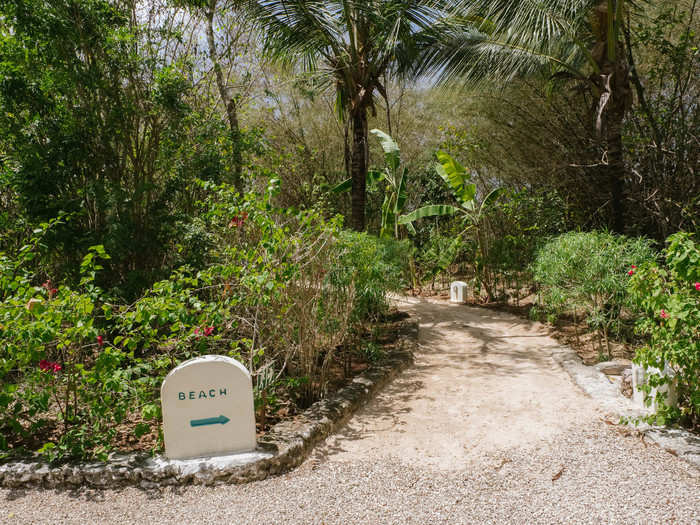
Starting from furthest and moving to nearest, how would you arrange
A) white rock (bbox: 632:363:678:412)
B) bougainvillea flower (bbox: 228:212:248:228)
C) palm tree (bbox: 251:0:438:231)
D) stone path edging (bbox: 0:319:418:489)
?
palm tree (bbox: 251:0:438:231)
bougainvillea flower (bbox: 228:212:248:228)
white rock (bbox: 632:363:678:412)
stone path edging (bbox: 0:319:418:489)

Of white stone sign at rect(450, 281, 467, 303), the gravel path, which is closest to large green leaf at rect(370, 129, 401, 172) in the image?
white stone sign at rect(450, 281, 467, 303)

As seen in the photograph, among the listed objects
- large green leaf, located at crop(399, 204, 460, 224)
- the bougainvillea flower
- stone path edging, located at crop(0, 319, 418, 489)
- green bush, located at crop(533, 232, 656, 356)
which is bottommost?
stone path edging, located at crop(0, 319, 418, 489)

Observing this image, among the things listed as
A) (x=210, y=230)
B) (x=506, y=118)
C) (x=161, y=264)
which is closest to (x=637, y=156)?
(x=506, y=118)

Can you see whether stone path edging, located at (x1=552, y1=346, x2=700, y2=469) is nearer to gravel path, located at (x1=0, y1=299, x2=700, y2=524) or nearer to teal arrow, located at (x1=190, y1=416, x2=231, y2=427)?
gravel path, located at (x1=0, y1=299, x2=700, y2=524)

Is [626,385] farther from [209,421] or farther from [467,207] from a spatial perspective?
[467,207]

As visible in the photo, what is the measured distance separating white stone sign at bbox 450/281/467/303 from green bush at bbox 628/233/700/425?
639cm

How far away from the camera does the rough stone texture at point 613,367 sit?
5189 mm

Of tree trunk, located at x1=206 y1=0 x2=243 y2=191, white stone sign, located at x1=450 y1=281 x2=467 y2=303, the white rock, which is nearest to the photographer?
the white rock

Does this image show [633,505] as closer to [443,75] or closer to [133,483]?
[133,483]

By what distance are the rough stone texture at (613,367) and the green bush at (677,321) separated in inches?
55.9

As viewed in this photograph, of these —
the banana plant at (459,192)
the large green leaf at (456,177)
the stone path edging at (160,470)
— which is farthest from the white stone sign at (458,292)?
the stone path edging at (160,470)

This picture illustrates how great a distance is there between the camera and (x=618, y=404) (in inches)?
170

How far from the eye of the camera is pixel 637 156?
820cm

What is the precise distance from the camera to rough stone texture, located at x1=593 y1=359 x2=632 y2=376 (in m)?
5.19
